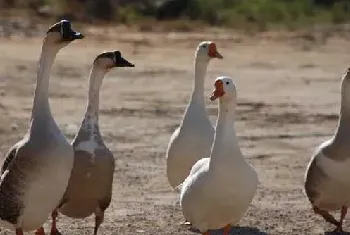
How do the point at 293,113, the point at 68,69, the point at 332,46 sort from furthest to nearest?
the point at 332,46 < the point at 68,69 < the point at 293,113

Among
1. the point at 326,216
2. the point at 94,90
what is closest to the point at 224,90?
the point at 94,90

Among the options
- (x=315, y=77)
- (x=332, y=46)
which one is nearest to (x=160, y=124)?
(x=315, y=77)

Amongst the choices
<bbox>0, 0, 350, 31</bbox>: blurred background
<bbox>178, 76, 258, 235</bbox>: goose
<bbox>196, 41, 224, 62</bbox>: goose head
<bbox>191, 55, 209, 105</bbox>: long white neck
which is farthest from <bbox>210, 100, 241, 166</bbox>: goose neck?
<bbox>0, 0, 350, 31</bbox>: blurred background

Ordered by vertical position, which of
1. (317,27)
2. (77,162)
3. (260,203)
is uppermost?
(77,162)

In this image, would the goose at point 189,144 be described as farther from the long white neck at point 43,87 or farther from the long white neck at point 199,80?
the long white neck at point 43,87

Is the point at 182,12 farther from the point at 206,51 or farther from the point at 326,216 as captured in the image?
the point at 326,216

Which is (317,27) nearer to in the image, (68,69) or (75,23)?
(75,23)

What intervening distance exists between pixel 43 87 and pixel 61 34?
49 cm

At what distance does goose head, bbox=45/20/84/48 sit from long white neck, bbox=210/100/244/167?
4.77ft

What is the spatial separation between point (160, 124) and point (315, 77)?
845cm

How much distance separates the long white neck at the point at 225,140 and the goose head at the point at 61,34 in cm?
145

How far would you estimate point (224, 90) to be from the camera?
32.8ft

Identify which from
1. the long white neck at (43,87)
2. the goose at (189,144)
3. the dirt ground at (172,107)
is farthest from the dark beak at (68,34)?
the goose at (189,144)

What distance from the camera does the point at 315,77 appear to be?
2686cm
